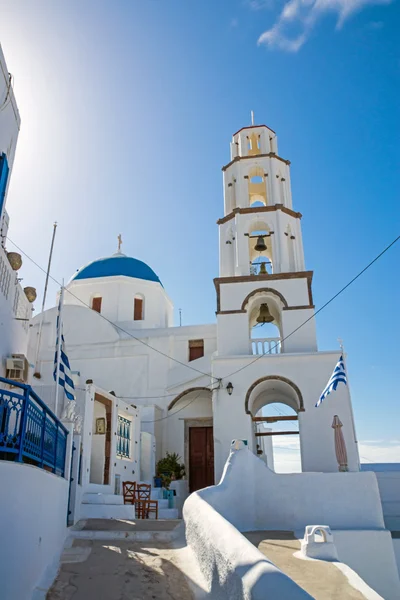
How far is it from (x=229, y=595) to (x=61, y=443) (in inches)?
205

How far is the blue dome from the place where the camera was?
2547 cm

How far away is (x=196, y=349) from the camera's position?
845 inches

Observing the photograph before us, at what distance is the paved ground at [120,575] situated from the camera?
5316 mm

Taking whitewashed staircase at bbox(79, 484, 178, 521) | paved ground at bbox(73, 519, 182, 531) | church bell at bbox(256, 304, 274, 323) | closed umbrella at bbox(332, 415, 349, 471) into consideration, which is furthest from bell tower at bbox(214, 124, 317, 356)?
paved ground at bbox(73, 519, 182, 531)

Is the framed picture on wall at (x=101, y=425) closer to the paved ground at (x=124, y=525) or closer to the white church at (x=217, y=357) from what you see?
the white church at (x=217, y=357)

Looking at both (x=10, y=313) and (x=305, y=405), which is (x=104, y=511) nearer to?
(x=10, y=313)

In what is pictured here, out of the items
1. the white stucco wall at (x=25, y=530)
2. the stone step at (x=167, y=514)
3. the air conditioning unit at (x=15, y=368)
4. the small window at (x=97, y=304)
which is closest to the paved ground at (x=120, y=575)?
the white stucco wall at (x=25, y=530)

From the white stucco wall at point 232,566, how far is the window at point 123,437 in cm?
856

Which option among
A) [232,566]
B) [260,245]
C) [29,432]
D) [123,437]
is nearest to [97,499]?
[123,437]

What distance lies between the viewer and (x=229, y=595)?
3.89 metres

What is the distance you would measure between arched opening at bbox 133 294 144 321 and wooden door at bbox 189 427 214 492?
7.33 metres

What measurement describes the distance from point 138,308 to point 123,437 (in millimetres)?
10106

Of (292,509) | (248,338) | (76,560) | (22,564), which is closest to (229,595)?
(22,564)

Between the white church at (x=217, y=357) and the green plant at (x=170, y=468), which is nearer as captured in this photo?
the white church at (x=217, y=357)
